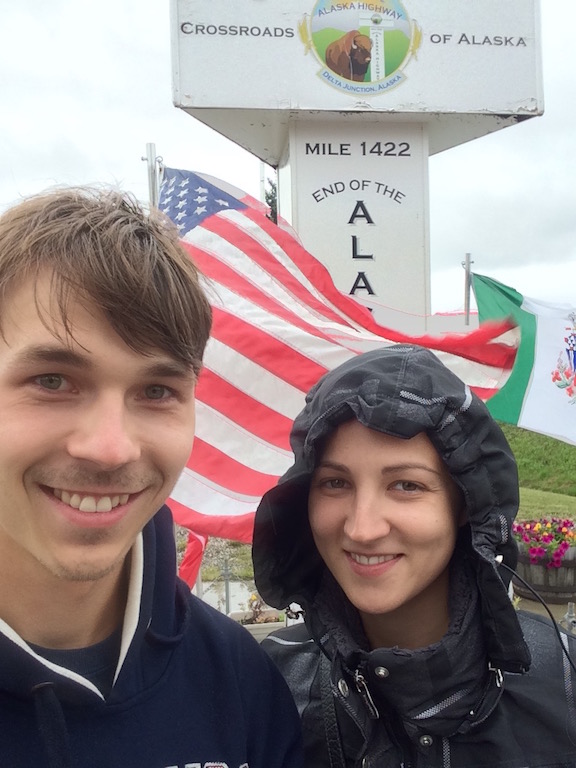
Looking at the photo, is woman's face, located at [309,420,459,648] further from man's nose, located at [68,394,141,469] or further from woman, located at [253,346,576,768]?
man's nose, located at [68,394,141,469]

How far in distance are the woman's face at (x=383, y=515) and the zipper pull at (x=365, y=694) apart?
16 centimetres

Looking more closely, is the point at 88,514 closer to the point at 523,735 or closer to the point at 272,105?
the point at 523,735

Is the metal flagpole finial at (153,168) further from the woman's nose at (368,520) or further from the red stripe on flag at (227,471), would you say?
the woman's nose at (368,520)

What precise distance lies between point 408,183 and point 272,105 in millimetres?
1225

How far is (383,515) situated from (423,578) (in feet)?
0.66

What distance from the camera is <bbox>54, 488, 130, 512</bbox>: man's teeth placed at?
1215 millimetres

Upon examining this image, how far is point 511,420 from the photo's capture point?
11.8 feet

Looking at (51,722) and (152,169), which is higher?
(152,169)

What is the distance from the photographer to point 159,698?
4.55 feet

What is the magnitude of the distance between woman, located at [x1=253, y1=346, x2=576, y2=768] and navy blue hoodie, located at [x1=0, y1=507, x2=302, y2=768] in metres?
0.20

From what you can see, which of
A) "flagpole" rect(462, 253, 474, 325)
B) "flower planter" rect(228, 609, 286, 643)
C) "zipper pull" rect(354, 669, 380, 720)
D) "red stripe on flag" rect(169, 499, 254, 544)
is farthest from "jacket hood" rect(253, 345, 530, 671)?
"flagpole" rect(462, 253, 474, 325)

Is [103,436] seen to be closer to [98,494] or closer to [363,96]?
[98,494]

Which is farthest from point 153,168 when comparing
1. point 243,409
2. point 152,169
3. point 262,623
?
point 262,623

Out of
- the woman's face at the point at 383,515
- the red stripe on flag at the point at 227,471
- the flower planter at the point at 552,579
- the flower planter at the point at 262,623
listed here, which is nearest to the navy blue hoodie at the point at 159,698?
the woman's face at the point at 383,515
